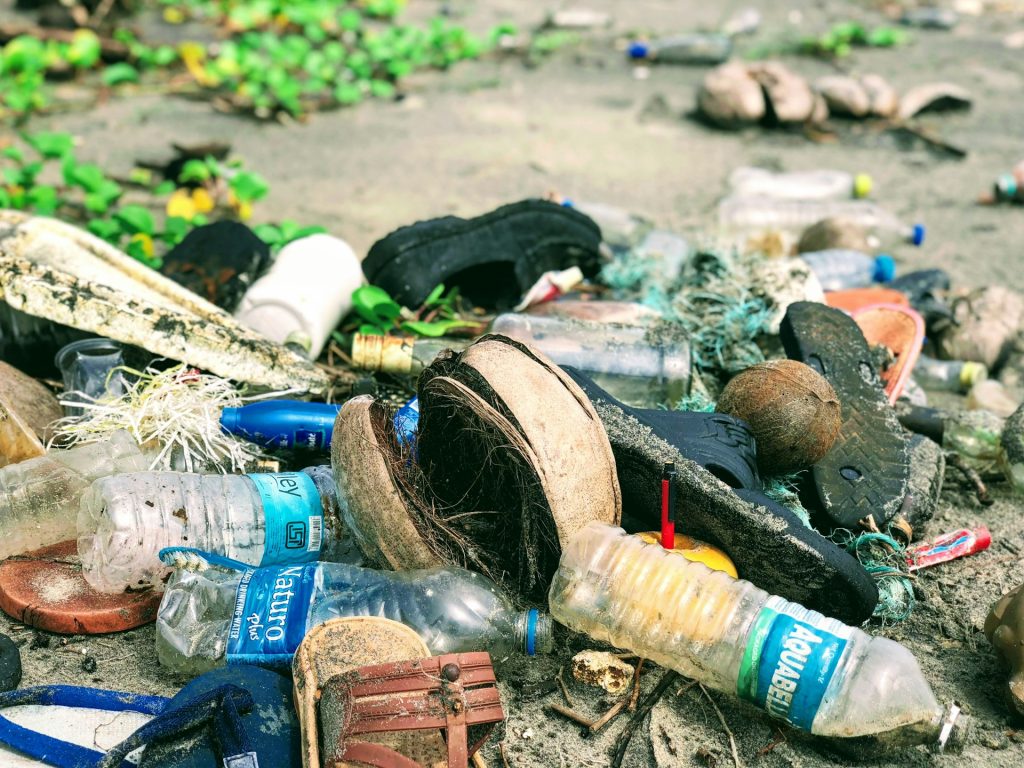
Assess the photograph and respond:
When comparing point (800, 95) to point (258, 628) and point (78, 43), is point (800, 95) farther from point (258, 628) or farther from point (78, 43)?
point (258, 628)

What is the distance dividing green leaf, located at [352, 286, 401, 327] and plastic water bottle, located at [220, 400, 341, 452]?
724 mm

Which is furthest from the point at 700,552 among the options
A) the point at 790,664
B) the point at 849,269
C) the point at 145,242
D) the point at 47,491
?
the point at 145,242

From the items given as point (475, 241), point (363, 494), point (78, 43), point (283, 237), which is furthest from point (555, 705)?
point (78, 43)

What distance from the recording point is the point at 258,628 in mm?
2391

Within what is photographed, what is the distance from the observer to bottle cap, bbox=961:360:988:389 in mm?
3836

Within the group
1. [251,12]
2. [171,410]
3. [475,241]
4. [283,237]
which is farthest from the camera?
[251,12]

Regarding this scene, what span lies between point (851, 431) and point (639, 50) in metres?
5.55

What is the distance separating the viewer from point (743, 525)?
98.9 inches

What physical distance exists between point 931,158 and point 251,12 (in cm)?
Result: 511

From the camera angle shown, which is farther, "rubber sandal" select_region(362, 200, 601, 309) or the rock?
"rubber sandal" select_region(362, 200, 601, 309)

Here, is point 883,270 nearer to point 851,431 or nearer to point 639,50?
point 851,431

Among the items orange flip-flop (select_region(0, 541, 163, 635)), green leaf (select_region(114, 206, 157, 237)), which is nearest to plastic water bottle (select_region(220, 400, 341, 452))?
orange flip-flop (select_region(0, 541, 163, 635))

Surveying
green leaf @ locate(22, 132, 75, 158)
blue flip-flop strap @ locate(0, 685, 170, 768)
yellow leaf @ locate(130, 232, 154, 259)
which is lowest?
blue flip-flop strap @ locate(0, 685, 170, 768)

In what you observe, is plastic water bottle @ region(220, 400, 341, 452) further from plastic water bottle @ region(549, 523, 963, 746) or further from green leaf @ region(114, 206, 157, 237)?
green leaf @ region(114, 206, 157, 237)
